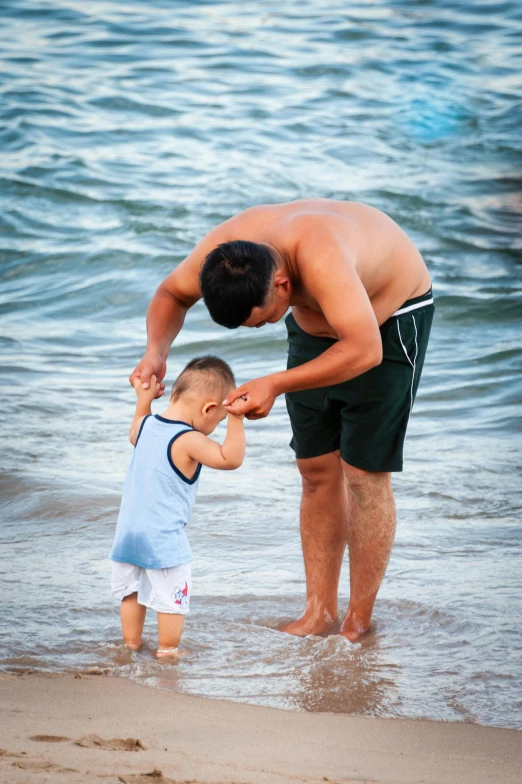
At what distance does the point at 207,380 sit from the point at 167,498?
0.43 m

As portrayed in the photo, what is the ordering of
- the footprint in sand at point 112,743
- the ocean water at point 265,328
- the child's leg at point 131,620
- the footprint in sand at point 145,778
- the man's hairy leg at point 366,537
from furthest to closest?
the man's hairy leg at point 366,537 → the ocean water at point 265,328 → the child's leg at point 131,620 → the footprint in sand at point 112,743 → the footprint in sand at point 145,778

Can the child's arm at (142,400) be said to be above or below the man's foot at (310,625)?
above

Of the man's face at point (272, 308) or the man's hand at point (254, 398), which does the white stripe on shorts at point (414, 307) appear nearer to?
the man's face at point (272, 308)

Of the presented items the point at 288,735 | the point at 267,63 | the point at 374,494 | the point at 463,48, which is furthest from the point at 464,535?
the point at 463,48

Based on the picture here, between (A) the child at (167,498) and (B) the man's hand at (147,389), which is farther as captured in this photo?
(B) the man's hand at (147,389)

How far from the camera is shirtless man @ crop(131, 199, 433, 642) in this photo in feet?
9.78

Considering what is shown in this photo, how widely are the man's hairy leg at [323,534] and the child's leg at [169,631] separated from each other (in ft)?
2.01

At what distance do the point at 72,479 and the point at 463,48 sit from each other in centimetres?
1576

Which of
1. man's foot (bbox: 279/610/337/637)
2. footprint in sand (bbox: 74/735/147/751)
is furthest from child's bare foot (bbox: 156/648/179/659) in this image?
footprint in sand (bbox: 74/735/147/751)

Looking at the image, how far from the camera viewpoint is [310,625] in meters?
3.81

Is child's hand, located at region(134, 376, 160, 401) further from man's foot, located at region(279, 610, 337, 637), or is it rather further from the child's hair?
man's foot, located at region(279, 610, 337, 637)

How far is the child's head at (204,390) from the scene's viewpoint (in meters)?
3.40

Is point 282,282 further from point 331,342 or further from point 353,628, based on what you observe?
point 353,628

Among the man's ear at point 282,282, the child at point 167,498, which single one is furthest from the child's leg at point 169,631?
the man's ear at point 282,282
